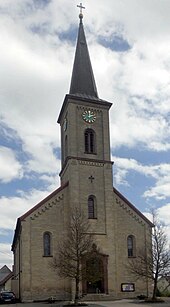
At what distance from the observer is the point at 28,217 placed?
134 ft

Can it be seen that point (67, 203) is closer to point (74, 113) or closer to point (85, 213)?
point (85, 213)

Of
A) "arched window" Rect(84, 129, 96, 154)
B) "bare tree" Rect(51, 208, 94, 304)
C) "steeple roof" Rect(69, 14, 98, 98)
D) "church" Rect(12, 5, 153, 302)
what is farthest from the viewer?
"steeple roof" Rect(69, 14, 98, 98)

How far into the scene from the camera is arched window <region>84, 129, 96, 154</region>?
45656 mm

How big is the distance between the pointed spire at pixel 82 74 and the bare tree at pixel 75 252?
15298 mm

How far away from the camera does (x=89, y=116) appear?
46.5 meters

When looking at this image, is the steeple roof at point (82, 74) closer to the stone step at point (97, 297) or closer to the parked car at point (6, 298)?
the stone step at point (97, 297)

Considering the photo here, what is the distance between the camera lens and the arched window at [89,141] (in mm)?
45656

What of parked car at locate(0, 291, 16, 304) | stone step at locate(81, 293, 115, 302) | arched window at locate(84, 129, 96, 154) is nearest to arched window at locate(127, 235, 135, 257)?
stone step at locate(81, 293, 115, 302)

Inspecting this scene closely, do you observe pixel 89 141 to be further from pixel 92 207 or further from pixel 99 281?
pixel 99 281

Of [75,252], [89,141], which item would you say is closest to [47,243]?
[75,252]

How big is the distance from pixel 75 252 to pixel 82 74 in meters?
21.7

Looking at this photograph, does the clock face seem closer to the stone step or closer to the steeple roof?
the steeple roof

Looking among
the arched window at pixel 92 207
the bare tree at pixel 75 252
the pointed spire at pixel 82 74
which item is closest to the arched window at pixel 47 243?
the bare tree at pixel 75 252

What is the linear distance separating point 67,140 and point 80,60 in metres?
10.2
